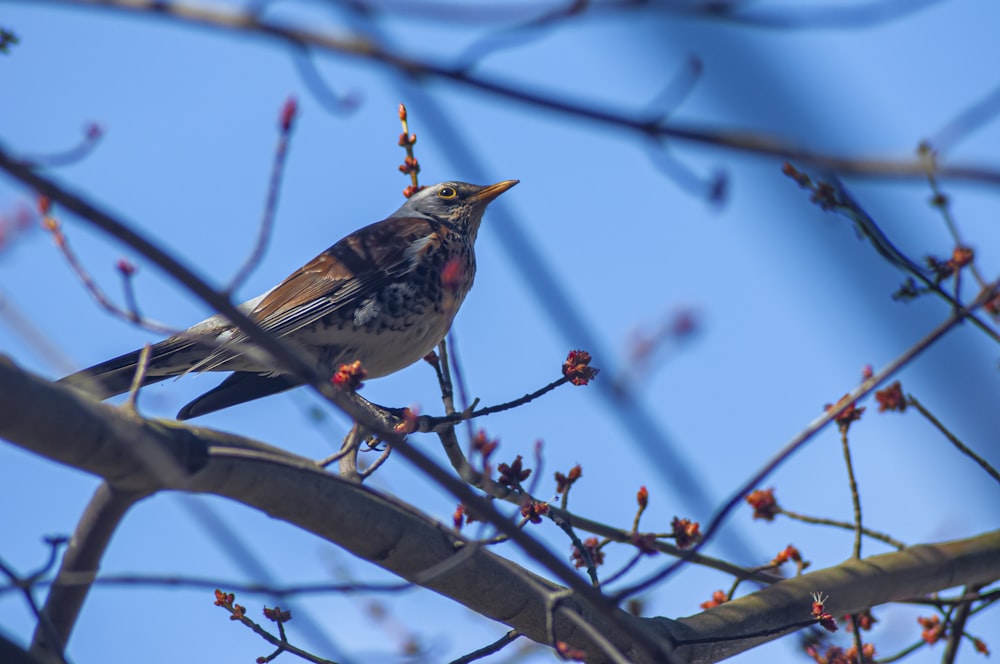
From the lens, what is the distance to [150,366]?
5.13 meters

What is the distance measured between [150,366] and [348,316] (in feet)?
3.65

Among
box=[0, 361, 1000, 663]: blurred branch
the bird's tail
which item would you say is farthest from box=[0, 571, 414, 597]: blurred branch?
the bird's tail

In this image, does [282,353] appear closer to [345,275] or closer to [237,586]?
[237,586]

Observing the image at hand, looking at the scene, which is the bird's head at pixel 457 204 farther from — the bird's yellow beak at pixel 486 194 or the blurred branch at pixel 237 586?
the blurred branch at pixel 237 586

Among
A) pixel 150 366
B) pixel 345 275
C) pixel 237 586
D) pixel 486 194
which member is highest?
pixel 486 194

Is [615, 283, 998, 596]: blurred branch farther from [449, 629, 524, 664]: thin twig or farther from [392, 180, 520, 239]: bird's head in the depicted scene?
[392, 180, 520, 239]: bird's head

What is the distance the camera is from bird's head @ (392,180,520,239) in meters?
6.75

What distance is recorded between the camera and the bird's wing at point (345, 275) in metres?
5.77

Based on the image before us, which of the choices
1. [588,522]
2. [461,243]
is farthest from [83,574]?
[461,243]

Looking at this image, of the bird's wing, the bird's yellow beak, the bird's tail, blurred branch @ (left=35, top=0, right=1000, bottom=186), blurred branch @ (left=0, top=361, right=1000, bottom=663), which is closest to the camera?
blurred branch @ (left=35, top=0, right=1000, bottom=186)

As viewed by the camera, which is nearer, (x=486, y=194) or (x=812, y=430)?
(x=812, y=430)

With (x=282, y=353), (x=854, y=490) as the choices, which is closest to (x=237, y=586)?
(x=282, y=353)

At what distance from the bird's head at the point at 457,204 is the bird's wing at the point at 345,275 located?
1.16ft

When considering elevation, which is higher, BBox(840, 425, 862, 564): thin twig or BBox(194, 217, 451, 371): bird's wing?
BBox(194, 217, 451, 371): bird's wing
